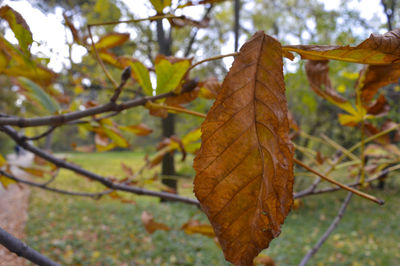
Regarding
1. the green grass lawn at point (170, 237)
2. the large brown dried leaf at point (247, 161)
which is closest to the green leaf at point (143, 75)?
the large brown dried leaf at point (247, 161)

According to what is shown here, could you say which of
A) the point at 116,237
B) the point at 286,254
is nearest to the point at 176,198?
the point at 286,254

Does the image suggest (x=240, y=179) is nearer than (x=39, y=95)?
Yes

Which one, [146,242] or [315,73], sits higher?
[315,73]

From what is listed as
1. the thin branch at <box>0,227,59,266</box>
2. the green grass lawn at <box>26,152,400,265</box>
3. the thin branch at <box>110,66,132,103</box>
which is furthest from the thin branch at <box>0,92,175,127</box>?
the green grass lawn at <box>26,152,400,265</box>

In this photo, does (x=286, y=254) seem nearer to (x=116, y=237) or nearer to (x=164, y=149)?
(x=116, y=237)

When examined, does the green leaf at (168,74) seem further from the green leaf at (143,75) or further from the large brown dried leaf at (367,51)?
the large brown dried leaf at (367,51)
